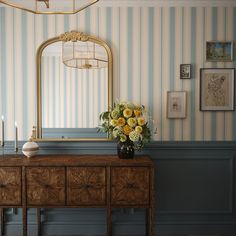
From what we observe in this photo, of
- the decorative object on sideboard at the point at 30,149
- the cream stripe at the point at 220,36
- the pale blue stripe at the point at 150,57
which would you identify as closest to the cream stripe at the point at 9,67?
the decorative object on sideboard at the point at 30,149

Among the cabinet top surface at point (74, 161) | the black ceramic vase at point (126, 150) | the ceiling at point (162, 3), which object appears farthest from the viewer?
the ceiling at point (162, 3)

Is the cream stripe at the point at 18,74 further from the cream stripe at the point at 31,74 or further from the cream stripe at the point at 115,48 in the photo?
the cream stripe at the point at 115,48

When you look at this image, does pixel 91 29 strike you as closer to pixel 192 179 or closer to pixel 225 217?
pixel 192 179

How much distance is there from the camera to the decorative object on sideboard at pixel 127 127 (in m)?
2.53

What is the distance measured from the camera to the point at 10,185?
245 centimetres

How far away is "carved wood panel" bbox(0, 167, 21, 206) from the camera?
8.00ft

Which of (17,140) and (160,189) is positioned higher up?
(17,140)

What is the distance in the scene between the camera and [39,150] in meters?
2.91

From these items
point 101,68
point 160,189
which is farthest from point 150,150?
point 101,68

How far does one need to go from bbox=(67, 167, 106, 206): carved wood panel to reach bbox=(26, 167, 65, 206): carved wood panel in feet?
0.24

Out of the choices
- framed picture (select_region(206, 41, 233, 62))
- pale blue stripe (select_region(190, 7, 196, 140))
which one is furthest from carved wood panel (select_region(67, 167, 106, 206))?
framed picture (select_region(206, 41, 233, 62))

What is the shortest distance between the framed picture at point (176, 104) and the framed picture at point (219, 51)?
49 cm

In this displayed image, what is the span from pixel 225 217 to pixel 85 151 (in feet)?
5.59

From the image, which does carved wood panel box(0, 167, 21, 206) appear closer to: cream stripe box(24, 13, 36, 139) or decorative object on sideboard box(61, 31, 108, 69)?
cream stripe box(24, 13, 36, 139)
